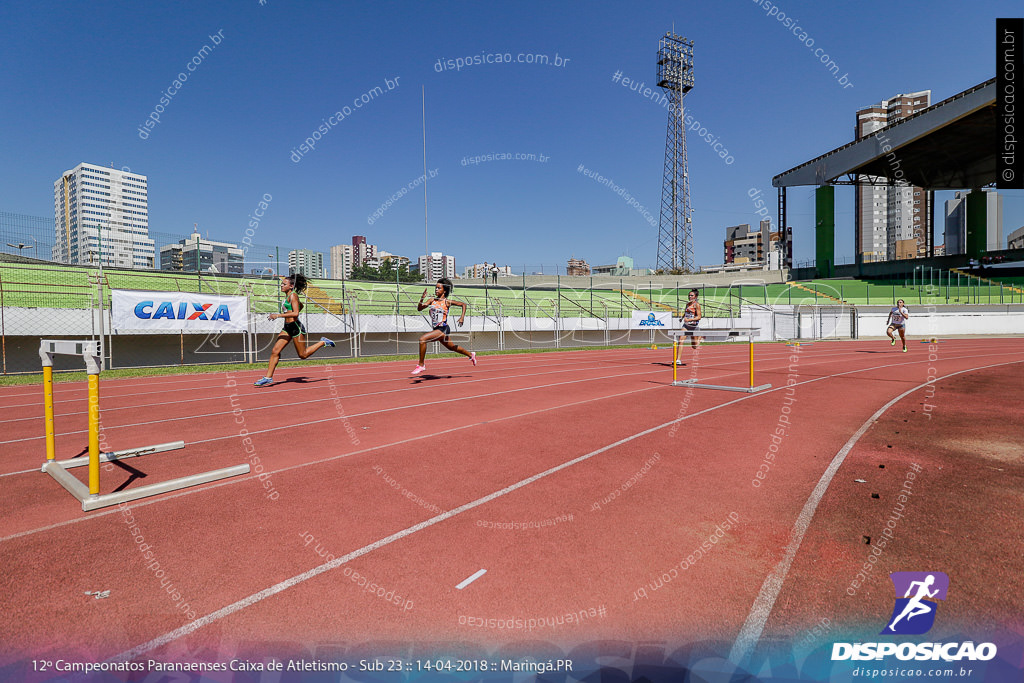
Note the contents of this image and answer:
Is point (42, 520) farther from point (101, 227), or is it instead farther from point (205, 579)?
point (101, 227)

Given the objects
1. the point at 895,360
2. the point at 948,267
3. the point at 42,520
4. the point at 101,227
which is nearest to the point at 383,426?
the point at 42,520

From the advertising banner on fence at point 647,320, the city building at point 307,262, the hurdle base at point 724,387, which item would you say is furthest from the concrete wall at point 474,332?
the hurdle base at point 724,387

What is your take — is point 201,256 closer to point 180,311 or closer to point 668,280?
point 180,311

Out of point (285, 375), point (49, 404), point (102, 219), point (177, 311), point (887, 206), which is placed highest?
point (887, 206)

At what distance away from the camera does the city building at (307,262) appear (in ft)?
65.7

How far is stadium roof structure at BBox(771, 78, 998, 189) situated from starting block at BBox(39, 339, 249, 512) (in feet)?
146

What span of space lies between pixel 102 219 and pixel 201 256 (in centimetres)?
2390

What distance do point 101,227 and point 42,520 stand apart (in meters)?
14.4

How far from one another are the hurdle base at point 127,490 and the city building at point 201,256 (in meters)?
15.3

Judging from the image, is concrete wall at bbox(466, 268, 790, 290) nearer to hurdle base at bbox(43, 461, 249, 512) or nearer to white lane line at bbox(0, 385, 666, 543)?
white lane line at bbox(0, 385, 666, 543)

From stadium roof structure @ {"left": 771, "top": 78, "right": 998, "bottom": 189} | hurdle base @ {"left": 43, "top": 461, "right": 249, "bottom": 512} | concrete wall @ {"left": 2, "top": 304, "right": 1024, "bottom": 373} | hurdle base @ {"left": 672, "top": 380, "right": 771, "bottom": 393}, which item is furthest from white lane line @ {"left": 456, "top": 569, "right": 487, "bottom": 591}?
stadium roof structure @ {"left": 771, "top": 78, "right": 998, "bottom": 189}

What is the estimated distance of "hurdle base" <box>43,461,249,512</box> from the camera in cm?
371

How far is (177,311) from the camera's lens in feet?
46.8

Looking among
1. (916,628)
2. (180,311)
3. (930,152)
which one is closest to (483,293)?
(180,311)
